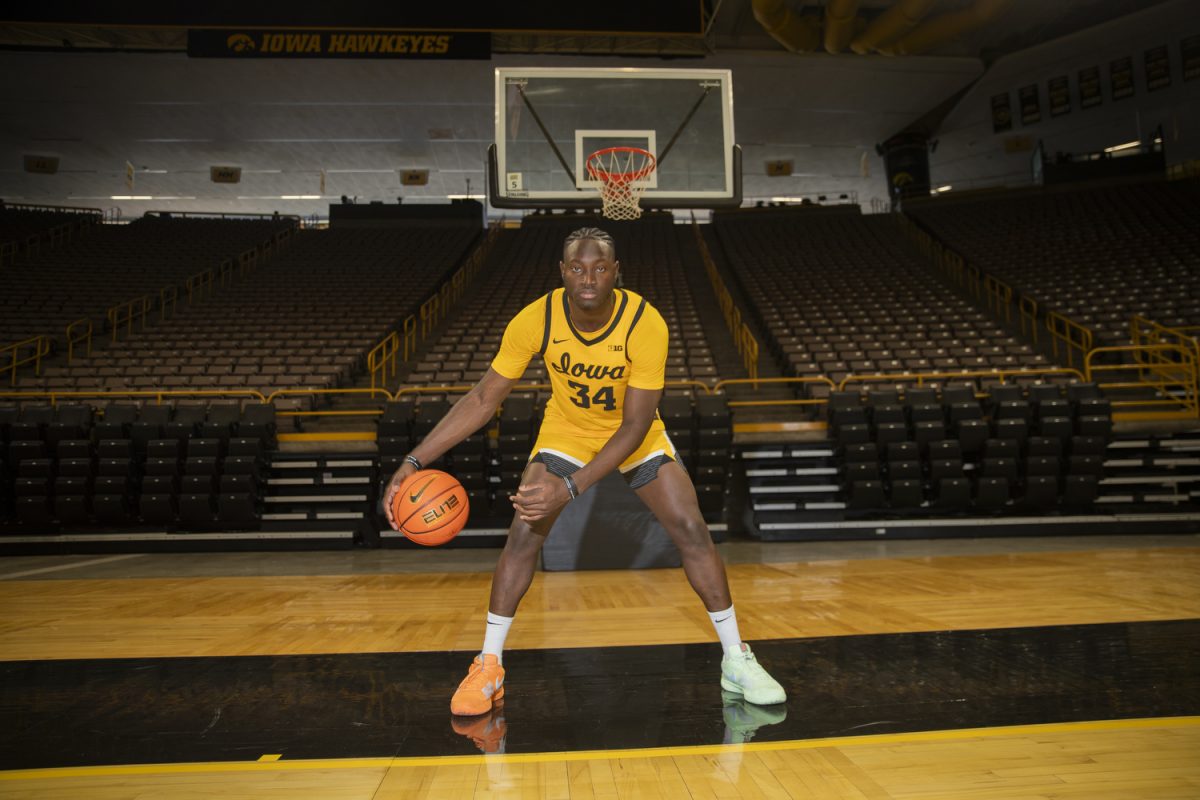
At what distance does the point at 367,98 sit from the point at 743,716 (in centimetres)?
1926

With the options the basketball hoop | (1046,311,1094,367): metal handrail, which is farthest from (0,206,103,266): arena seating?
(1046,311,1094,367): metal handrail

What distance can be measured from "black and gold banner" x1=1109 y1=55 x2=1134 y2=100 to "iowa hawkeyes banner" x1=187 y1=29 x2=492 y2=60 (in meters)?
17.4

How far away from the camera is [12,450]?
8.64m

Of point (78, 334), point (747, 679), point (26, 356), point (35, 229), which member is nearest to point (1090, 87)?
point (747, 679)

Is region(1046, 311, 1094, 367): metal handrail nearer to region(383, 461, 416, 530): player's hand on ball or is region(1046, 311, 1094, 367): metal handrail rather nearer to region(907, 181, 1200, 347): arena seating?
region(907, 181, 1200, 347): arena seating

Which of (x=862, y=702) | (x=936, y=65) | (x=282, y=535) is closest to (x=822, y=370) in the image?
(x=282, y=535)

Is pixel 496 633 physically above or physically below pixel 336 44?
below

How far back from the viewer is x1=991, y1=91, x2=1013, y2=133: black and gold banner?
2088cm

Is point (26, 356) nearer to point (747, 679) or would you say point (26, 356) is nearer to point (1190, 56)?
point (747, 679)

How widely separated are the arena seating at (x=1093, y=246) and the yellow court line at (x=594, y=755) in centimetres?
1197

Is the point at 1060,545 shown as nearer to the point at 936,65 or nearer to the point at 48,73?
the point at 936,65

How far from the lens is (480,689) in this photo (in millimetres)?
2732

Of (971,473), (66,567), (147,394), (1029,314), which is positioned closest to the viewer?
(66,567)

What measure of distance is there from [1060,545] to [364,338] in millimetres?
11714
